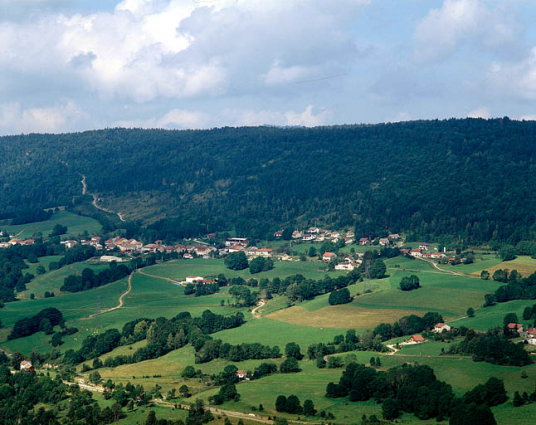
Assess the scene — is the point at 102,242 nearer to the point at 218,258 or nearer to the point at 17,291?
the point at 218,258

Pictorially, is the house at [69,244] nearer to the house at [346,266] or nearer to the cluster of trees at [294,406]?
the house at [346,266]

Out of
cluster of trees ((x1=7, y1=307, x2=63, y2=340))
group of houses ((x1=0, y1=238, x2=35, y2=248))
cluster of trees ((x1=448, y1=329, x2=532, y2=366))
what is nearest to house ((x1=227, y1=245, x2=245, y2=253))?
group of houses ((x1=0, y1=238, x2=35, y2=248))

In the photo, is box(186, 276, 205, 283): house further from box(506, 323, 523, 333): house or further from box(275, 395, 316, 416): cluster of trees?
box(275, 395, 316, 416): cluster of trees

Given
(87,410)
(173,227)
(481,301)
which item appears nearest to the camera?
(87,410)

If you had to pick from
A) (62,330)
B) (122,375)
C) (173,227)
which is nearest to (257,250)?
(173,227)

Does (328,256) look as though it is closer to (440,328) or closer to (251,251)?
(251,251)

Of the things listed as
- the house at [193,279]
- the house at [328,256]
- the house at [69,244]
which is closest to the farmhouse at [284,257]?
the house at [328,256]
